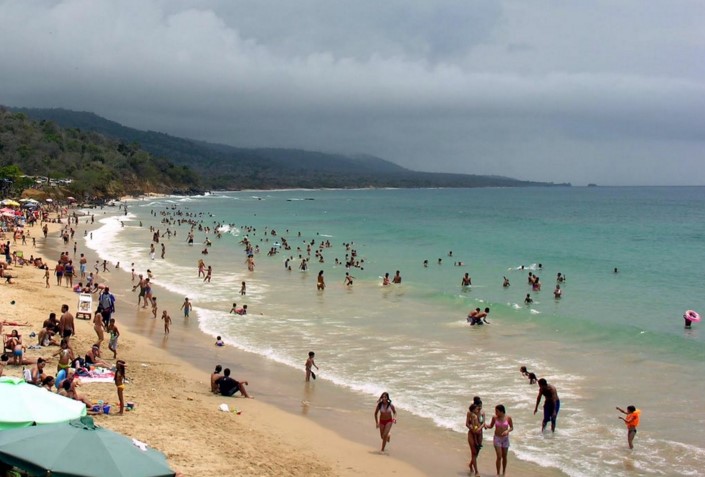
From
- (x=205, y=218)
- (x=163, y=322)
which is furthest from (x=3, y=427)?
(x=205, y=218)

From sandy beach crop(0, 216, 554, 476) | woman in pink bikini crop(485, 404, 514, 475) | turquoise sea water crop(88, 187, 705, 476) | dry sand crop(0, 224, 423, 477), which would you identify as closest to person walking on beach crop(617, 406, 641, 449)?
turquoise sea water crop(88, 187, 705, 476)

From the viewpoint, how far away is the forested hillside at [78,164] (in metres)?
101

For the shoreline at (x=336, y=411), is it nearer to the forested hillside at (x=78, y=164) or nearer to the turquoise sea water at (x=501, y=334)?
the turquoise sea water at (x=501, y=334)

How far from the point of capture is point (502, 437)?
397 inches

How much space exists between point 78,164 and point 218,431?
121572mm

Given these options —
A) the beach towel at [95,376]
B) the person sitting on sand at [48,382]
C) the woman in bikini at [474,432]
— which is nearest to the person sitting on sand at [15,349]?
the beach towel at [95,376]

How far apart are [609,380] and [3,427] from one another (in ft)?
44.6

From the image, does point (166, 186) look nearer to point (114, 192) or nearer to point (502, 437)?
point (114, 192)

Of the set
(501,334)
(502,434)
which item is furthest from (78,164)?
(502,434)

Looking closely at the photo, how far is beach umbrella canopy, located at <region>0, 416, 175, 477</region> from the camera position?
6762 millimetres

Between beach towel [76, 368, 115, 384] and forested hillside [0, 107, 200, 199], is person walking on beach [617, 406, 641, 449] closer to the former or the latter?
beach towel [76, 368, 115, 384]

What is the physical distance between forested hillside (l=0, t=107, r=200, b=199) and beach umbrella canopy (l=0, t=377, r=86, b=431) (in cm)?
7146

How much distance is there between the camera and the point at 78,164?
120500 mm

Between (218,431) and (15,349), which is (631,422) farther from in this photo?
(15,349)
